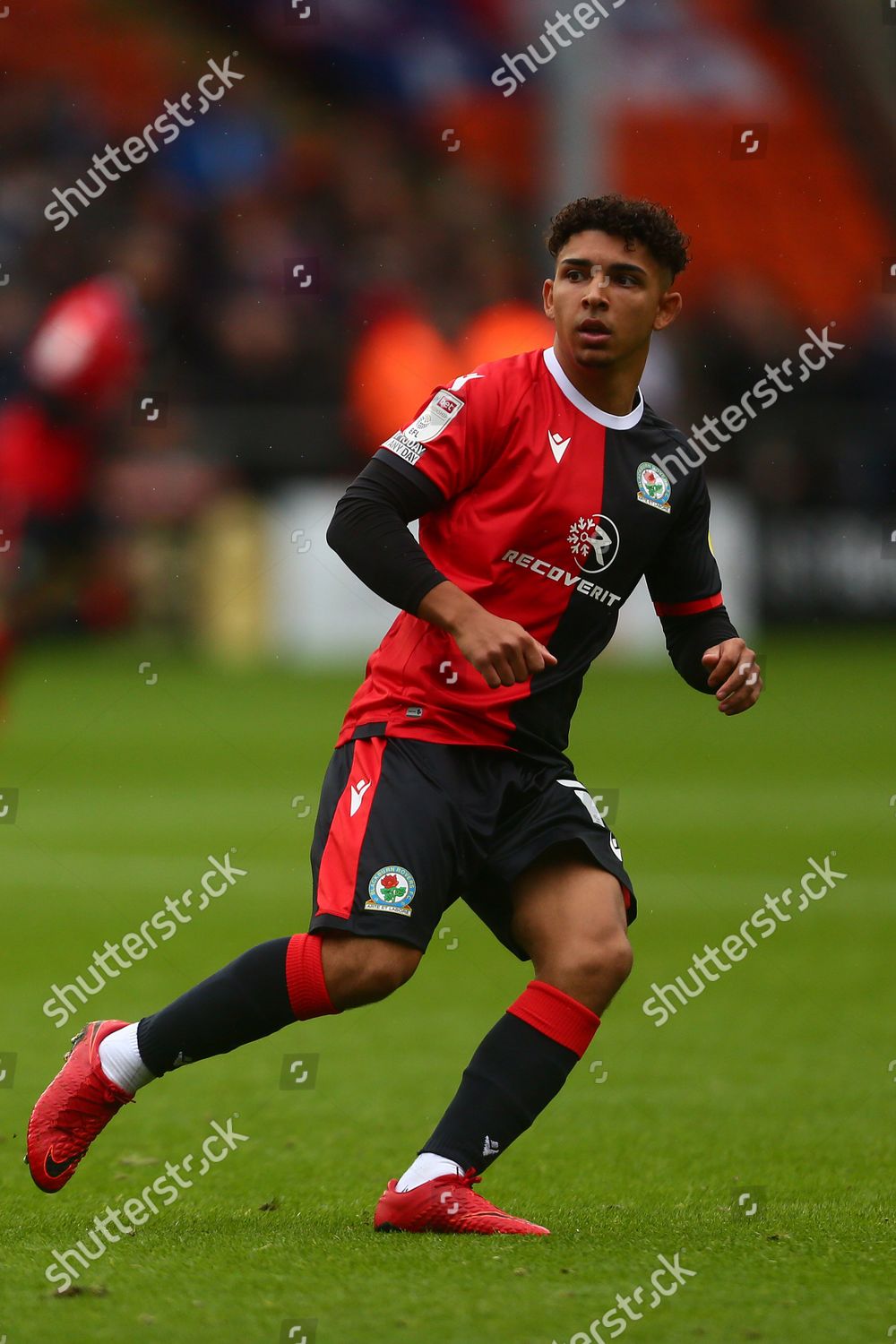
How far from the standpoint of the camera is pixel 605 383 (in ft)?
13.7

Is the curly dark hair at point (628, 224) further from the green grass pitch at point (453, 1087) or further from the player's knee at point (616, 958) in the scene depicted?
the green grass pitch at point (453, 1087)

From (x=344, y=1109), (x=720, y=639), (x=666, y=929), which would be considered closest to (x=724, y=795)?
(x=666, y=929)

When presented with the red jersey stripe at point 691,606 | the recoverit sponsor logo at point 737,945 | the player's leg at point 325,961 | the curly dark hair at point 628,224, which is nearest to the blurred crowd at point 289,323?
the recoverit sponsor logo at point 737,945

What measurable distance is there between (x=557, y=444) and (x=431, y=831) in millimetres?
830

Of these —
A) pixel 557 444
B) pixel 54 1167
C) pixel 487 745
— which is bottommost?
pixel 54 1167

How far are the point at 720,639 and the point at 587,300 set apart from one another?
2.60ft

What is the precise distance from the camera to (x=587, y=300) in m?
4.07

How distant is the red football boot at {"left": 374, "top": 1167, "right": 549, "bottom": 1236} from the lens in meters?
3.87

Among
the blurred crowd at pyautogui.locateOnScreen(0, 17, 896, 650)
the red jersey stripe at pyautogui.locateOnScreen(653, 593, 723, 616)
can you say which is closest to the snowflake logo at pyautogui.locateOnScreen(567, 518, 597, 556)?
the red jersey stripe at pyautogui.locateOnScreen(653, 593, 723, 616)

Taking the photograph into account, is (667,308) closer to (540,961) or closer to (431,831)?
(431,831)

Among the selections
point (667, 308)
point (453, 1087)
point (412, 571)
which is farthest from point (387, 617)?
point (412, 571)

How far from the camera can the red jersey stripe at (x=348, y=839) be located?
12.7 ft

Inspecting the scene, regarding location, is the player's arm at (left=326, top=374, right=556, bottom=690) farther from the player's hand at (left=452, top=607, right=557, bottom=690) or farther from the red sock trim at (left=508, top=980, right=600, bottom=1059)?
the red sock trim at (left=508, top=980, right=600, bottom=1059)

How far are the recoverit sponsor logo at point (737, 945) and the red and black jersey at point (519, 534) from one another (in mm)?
2706
